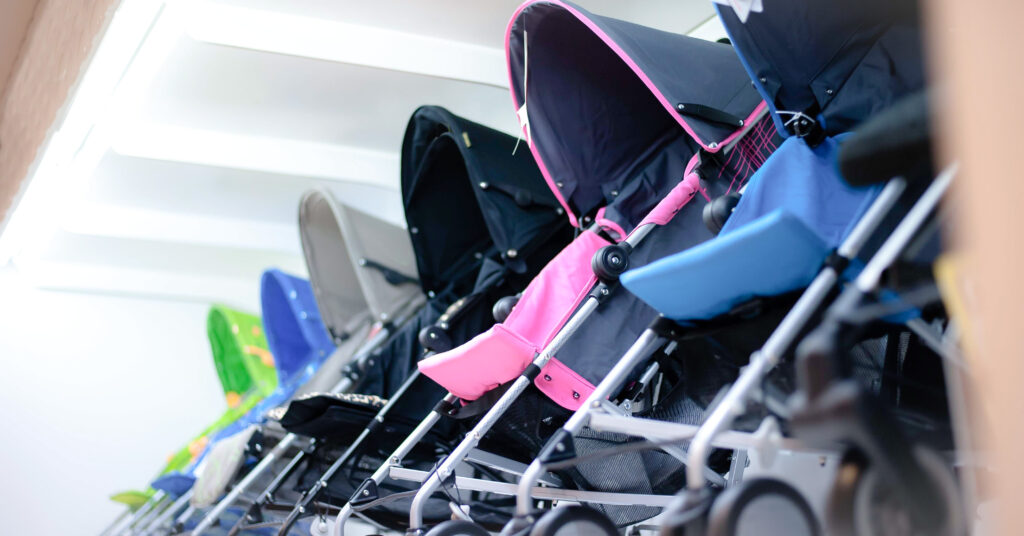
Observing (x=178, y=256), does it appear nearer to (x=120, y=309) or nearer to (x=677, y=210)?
(x=120, y=309)

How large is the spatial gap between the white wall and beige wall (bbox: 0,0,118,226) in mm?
2143

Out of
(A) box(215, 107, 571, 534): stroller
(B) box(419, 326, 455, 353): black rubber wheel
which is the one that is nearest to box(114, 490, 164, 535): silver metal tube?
(A) box(215, 107, 571, 534): stroller

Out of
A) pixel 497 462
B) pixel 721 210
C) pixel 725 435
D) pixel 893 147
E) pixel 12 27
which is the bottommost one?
pixel 725 435

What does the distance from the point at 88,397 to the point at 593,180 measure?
170 inches

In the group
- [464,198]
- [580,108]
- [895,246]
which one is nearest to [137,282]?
[464,198]

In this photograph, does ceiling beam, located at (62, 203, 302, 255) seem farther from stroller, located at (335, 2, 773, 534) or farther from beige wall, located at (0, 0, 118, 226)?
stroller, located at (335, 2, 773, 534)

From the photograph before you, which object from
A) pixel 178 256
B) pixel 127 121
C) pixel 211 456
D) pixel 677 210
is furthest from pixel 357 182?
pixel 677 210

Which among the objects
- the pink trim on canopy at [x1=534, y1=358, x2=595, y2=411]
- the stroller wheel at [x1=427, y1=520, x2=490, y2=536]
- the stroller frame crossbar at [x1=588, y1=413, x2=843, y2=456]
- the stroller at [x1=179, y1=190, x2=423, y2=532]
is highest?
the stroller at [x1=179, y1=190, x2=423, y2=532]

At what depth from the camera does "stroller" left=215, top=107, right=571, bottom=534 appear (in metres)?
2.54

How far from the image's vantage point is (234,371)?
5.28 m

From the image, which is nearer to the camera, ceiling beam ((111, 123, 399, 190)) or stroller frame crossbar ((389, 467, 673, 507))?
stroller frame crossbar ((389, 467, 673, 507))

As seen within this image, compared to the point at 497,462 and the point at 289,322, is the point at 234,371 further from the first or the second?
the point at 497,462

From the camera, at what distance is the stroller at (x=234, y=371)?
4.60 meters

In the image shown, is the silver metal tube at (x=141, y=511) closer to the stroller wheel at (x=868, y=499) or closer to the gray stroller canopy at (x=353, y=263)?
the gray stroller canopy at (x=353, y=263)
